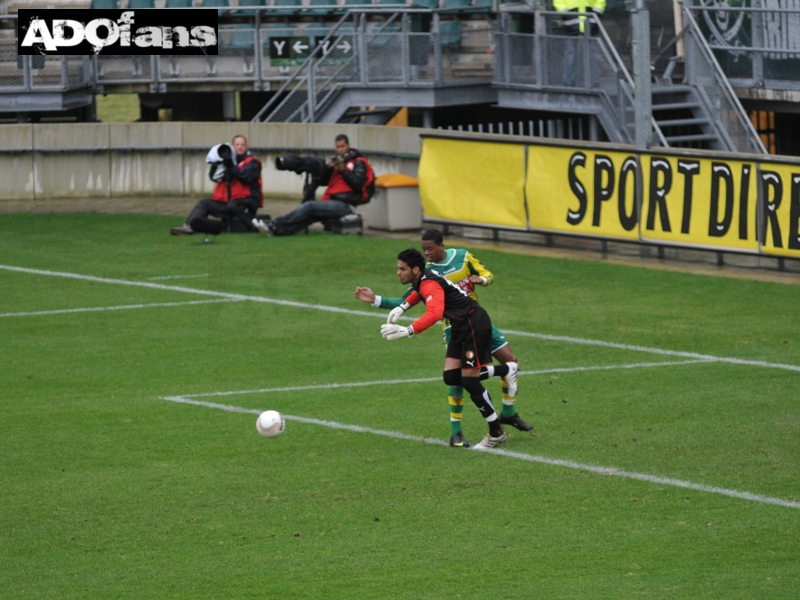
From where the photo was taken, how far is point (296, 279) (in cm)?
1916

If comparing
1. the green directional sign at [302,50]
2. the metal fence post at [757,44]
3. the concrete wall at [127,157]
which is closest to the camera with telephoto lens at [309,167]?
the concrete wall at [127,157]

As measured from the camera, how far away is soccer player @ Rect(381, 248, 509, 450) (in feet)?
35.8

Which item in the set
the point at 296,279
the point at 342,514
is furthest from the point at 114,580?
the point at 296,279

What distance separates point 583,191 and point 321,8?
33.7 feet

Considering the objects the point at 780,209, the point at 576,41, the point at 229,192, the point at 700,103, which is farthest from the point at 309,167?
the point at 780,209

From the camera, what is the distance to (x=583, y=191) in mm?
20172

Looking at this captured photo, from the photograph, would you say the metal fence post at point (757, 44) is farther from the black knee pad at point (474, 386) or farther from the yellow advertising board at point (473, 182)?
the black knee pad at point (474, 386)

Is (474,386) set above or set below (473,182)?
below

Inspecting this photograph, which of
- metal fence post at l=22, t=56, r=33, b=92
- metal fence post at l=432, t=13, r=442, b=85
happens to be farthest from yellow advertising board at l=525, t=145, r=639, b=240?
metal fence post at l=22, t=56, r=33, b=92

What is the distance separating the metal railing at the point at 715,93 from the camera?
23.4 metres

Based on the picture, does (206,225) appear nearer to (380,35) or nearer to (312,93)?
(312,93)

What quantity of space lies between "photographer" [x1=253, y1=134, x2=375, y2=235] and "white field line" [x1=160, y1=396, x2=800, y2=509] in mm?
9271

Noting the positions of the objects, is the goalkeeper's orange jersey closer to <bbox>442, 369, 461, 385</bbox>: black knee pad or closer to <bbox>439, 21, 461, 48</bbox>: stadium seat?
<bbox>442, 369, 461, 385</bbox>: black knee pad

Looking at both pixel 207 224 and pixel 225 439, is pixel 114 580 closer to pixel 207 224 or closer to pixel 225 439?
pixel 225 439
